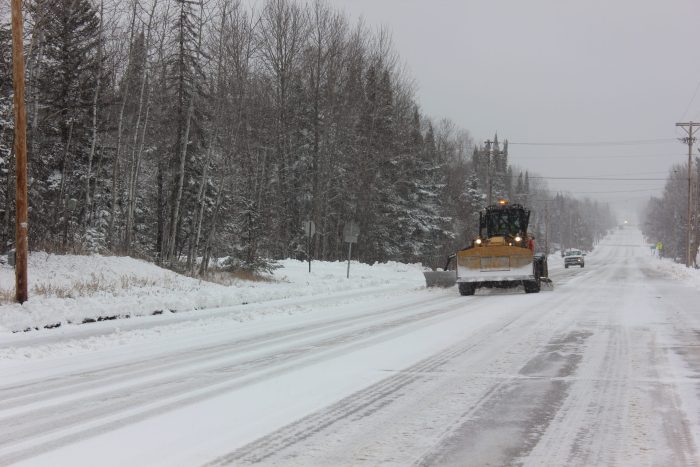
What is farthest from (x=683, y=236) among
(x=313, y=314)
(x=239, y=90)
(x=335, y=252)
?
(x=313, y=314)

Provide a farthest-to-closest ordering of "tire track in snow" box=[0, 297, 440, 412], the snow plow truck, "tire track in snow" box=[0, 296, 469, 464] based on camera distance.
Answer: the snow plow truck, "tire track in snow" box=[0, 297, 440, 412], "tire track in snow" box=[0, 296, 469, 464]

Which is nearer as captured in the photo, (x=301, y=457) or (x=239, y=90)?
(x=301, y=457)

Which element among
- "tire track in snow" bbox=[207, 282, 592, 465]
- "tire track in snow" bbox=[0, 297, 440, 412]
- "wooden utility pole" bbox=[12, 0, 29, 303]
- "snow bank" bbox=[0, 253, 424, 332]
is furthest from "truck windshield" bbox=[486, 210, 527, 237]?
"wooden utility pole" bbox=[12, 0, 29, 303]

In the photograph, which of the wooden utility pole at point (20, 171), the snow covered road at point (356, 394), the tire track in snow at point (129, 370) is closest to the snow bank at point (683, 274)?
the snow covered road at point (356, 394)

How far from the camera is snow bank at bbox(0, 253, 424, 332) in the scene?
11.2m

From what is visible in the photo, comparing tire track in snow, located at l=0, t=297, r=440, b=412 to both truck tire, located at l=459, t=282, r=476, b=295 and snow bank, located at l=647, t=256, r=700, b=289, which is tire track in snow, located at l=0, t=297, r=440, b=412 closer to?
truck tire, located at l=459, t=282, r=476, b=295

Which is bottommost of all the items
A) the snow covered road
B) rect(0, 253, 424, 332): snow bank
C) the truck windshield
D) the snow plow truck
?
the snow covered road

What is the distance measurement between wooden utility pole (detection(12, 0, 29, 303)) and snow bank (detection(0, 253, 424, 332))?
56 centimetres

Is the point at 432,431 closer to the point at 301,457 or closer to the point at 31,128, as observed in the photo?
the point at 301,457

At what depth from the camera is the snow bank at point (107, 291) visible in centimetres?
1121

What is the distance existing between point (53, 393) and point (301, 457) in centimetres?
348

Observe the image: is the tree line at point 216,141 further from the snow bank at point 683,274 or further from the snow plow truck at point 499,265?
the snow bank at point 683,274

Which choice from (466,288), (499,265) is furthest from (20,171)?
(499,265)

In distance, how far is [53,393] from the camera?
6.07 metres
